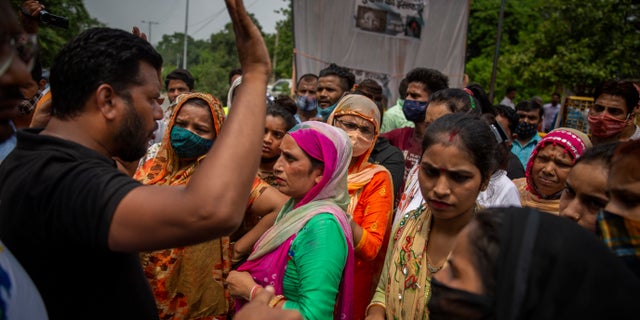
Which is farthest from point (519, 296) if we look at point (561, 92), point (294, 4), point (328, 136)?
point (561, 92)

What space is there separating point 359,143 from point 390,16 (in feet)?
21.4

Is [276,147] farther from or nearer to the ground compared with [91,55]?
nearer to the ground

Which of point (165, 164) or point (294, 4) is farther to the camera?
point (294, 4)

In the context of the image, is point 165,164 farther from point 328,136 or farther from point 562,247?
point 562,247

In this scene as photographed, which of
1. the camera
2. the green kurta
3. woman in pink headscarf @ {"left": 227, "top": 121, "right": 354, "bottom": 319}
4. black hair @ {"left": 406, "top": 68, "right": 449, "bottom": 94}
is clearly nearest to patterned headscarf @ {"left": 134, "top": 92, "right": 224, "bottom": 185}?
woman in pink headscarf @ {"left": 227, "top": 121, "right": 354, "bottom": 319}

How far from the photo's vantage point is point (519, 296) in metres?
1.06

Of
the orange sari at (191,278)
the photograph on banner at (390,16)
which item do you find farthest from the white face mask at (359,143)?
the photograph on banner at (390,16)

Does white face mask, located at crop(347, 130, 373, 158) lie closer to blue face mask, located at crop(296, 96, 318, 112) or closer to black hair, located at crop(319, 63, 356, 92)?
black hair, located at crop(319, 63, 356, 92)

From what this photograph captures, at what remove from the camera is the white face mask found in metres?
3.27

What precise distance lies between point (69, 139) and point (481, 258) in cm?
119

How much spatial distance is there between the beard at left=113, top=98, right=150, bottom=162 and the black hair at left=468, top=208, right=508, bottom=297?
100 centimetres

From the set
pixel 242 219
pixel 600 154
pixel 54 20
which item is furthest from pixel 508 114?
pixel 242 219

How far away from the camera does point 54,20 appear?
297 cm

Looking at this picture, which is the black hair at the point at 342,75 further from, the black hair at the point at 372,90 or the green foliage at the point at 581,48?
the green foliage at the point at 581,48
